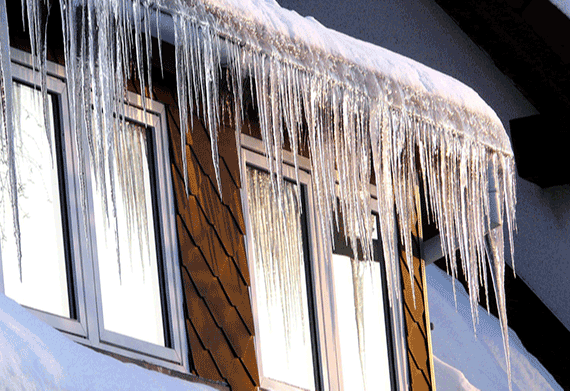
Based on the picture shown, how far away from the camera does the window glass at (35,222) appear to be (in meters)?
2.76

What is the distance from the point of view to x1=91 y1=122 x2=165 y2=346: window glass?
3.07 metres

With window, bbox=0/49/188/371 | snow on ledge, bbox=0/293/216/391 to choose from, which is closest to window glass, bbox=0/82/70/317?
window, bbox=0/49/188/371

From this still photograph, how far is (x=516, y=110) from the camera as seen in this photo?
8422 millimetres

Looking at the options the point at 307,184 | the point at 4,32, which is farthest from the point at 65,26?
the point at 307,184

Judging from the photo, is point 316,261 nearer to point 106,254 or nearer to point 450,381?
point 106,254

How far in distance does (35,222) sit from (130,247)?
399 millimetres

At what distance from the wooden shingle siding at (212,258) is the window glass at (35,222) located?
57cm

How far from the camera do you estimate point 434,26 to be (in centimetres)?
868

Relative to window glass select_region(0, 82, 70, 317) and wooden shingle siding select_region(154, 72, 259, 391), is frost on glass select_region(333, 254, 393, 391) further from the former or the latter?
window glass select_region(0, 82, 70, 317)

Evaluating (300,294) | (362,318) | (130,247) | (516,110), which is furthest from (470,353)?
(130,247)

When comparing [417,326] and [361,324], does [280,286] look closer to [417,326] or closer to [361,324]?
[361,324]

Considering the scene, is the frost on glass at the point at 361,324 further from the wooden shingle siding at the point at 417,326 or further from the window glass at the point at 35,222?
the window glass at the point at 35,222

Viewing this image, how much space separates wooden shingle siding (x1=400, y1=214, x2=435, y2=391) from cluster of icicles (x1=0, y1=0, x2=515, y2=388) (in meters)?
0.14

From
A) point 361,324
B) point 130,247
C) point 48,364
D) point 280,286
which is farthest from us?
point 361,324
